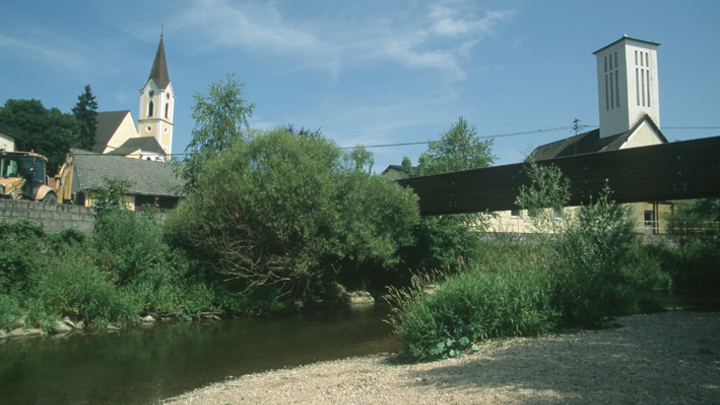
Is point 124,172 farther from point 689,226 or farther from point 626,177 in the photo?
point 689,226

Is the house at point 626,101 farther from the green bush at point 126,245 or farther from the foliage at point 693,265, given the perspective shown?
the green bush at point 126,245

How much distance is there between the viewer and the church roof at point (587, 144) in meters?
26.9

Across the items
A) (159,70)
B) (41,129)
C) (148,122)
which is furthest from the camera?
(148,122)

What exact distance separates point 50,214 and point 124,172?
18.4m

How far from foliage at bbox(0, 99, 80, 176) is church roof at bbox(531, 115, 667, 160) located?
44.8 metres

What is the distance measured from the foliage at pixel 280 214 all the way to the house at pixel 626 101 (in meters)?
14.1

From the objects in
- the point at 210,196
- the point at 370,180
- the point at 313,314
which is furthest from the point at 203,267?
the point at 370,180

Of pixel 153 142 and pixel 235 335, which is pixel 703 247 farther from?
pixel 153 142

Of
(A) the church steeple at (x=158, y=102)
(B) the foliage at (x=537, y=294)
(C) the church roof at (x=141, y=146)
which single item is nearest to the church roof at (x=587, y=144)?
(B) the foliage at (x=537, y=294)

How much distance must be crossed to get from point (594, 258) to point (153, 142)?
59.7 m

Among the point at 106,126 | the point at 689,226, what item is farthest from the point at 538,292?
the point at 106,126

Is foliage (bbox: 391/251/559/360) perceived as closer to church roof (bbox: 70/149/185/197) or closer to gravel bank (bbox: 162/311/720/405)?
gravel bank (bbox: 162/311/720/405)

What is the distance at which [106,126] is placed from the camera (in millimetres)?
62000

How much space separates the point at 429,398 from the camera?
4.64 meters
